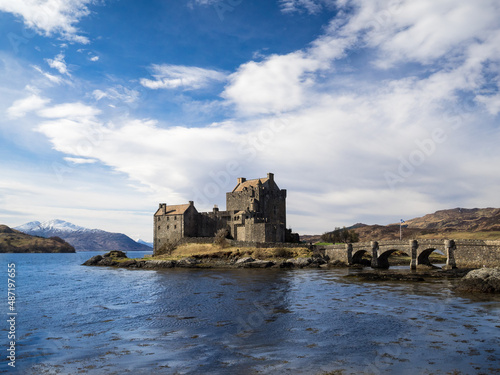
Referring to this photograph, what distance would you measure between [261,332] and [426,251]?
5320cm

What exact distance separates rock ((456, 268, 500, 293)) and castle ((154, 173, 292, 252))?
151 ft

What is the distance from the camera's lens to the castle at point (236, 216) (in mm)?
86312

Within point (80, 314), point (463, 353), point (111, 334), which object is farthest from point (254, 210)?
point (463, 353)

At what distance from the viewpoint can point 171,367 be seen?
1636cm

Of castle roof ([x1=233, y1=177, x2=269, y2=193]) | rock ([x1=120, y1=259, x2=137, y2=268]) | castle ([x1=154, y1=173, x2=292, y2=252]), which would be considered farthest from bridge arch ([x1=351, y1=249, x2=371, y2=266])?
rock ([x1=120, y1=259, x2=137, y2=268])

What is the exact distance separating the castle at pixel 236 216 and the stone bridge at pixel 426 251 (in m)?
15.0

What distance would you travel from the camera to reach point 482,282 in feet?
125

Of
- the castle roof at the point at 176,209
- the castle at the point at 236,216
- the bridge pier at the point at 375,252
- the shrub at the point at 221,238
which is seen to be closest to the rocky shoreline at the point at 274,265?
the shrub at the point at 221,238

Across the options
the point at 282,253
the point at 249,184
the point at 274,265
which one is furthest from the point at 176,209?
the point at 274,265

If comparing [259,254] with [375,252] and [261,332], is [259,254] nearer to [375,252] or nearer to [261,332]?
[375,252]

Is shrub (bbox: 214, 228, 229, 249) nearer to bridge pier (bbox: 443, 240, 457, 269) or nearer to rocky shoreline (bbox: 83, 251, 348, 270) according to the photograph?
rocky shoreline (bbox: 83, 251, 348, 270)

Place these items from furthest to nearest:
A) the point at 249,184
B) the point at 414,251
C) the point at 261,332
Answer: the point at 249,184
the point at 414,251
the point at 261,332

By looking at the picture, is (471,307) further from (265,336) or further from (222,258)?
(222,258)

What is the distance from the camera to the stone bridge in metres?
54.6
